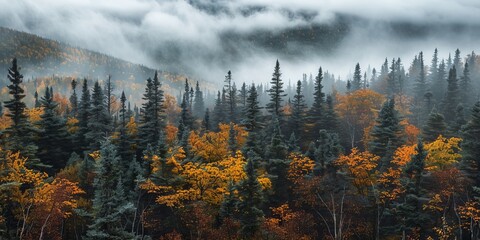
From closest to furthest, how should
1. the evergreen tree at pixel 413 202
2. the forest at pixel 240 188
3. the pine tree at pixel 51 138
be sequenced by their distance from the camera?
the forest at pixel 240 188 < the evergreen tree at pixel 413 202 < the pine tree at pixel 51 138

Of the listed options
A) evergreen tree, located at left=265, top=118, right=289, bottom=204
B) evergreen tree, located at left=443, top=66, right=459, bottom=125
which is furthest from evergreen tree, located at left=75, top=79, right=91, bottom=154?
evergreen tree, located at left=443, top=66, right=459, bottom=125

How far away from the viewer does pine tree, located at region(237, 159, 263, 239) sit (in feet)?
115

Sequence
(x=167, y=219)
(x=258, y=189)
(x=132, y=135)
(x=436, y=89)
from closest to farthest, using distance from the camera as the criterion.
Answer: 1. (x=258, y=189)
2. (x=167, y=219)
3. (x=132, y=135)
4. (x=436, y=89)

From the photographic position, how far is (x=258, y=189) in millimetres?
36250

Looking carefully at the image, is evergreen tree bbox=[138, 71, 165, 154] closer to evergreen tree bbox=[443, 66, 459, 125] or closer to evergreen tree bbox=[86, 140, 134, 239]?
evergreen tree bbox=[86, 140, 134, 239]

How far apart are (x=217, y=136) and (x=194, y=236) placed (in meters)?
26.1

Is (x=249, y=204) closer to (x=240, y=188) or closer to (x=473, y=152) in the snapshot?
(x=240, y=188)

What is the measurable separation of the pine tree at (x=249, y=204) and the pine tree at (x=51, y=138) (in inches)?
1481

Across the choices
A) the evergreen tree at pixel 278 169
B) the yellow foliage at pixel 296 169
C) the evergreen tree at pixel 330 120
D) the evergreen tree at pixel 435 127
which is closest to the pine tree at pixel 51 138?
the evergreen tree at pixel 278 169

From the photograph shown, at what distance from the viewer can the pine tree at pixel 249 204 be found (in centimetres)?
3516

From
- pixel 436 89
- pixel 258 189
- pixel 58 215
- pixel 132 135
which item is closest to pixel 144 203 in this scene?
pixel 58 215

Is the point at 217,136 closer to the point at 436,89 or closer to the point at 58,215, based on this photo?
the point at 58,215

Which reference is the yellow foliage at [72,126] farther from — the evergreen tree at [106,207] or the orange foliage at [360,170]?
the orange foliage at [360,170]

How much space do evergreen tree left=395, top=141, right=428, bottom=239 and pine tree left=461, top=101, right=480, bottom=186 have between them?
16.9 ft
